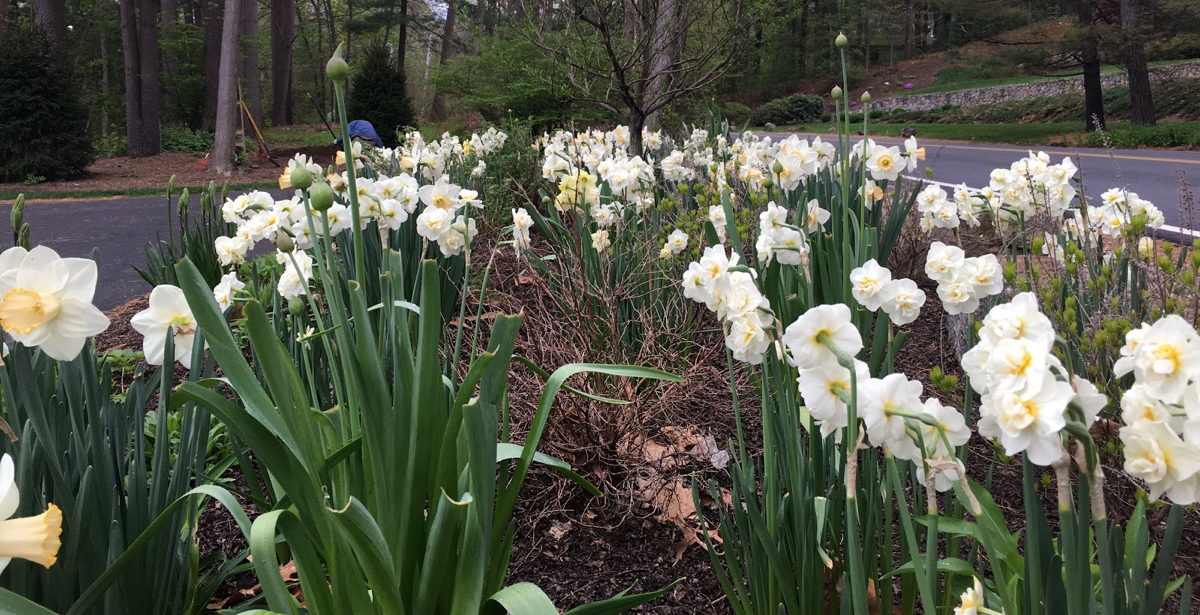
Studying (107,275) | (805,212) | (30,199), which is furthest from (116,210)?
(805,212)

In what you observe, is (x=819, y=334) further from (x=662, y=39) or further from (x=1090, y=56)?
(x=1090, y=56)

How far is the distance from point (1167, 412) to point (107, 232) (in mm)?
8893

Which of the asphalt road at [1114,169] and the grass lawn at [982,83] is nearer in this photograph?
the asphalt road at [1114,169]

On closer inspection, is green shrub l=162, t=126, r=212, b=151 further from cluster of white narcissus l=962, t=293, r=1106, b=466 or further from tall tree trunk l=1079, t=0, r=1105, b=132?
cluster of white narcissus l=962, t=293, r=1106, b=466

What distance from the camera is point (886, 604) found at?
1.38 m

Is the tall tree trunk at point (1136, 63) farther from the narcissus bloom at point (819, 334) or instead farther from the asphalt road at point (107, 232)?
the narcissus bloom at point (819, 334)

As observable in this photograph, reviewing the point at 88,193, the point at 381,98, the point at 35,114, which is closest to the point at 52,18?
the point at 35,114

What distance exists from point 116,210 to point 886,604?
416 inches

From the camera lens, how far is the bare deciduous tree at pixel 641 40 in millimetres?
5504

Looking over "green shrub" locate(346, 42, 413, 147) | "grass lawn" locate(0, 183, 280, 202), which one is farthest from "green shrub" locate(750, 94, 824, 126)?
"grass lawn" locate(0, 183, 280, 202)

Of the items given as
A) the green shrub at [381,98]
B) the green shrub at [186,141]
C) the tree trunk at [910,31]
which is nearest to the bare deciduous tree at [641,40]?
the green shrub at [381,98]

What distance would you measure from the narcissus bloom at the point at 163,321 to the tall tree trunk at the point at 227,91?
1176 cm

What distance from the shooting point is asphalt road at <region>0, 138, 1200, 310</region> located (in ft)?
18.8

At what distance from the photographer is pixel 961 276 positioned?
56.2 inches
